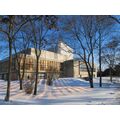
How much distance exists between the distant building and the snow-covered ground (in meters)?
0.13

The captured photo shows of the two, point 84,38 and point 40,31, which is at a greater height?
point 40,31

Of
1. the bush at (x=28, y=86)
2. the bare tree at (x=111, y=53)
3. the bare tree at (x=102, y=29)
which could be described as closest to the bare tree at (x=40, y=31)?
the bush at (x=28, y=86)

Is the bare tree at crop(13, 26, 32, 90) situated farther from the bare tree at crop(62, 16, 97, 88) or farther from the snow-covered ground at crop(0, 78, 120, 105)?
the bare tree at crop(62, 16, 97, 88)

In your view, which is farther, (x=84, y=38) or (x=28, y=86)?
(x=84, y=38)

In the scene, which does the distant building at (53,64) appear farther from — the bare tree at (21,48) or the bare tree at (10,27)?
the bare tree at (10,27)

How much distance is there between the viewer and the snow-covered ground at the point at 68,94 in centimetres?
519

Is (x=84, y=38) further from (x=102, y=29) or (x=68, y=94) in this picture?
(x=68, y=94)

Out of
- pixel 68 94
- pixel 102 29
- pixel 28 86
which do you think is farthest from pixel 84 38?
pixel 28 86

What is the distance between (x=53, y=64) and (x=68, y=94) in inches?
23.9

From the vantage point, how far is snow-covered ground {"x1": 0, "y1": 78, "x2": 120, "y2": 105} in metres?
5.19

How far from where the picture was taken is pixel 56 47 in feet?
18.2

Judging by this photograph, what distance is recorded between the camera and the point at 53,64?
17.9 ft
